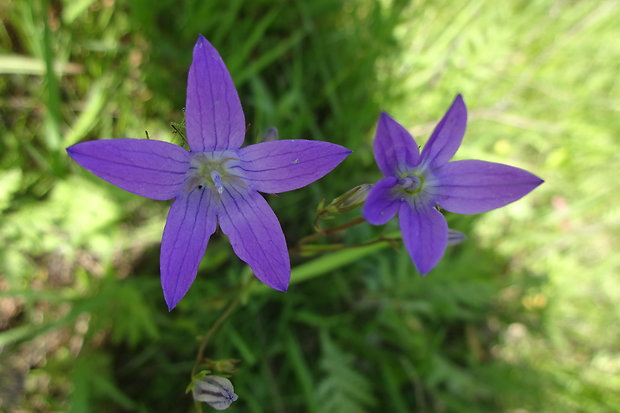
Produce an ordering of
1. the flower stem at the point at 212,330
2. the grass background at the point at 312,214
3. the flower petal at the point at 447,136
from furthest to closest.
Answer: the grass background at the point at 312,214 < the flower stem at the point at 212,330 < the flower petal at the point at 447,136

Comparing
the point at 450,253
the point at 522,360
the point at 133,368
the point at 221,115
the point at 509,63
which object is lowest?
the point at 133,368

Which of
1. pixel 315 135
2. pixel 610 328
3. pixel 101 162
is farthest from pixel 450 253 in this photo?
pixel 101 162

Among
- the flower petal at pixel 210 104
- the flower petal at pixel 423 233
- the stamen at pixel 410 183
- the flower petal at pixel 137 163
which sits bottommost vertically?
the flower petal at pixel 137 163

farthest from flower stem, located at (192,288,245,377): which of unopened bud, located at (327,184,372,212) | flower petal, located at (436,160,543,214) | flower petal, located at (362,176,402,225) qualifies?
flower petal, located at (436,160,543,214)

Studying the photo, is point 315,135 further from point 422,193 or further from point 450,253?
point 422,193

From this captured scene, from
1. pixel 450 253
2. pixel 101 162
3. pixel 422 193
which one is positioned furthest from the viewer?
pixel 450 253

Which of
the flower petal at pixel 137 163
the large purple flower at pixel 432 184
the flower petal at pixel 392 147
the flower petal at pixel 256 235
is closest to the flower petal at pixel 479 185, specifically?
the large purple flower at pixel 432 184

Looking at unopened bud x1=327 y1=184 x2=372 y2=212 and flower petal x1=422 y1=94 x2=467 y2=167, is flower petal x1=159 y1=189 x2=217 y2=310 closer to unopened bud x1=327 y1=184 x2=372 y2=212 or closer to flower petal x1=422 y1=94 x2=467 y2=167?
unopened bud x1=327 y1=184 x2=372 y2=212

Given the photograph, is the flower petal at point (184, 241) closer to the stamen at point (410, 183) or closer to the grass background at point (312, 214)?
the stamen at point (410, 183)
